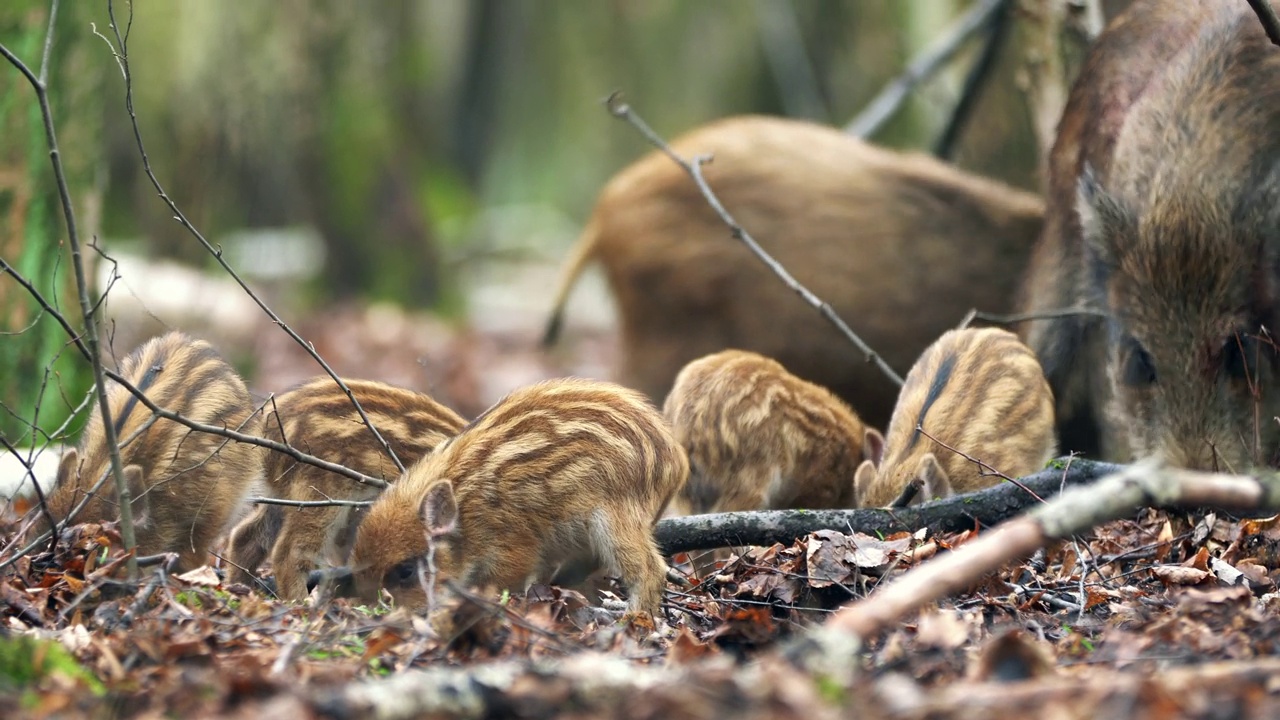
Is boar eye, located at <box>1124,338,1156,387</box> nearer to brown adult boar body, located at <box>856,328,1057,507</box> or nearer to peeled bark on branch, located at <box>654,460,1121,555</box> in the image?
brown adult boar body, located at <box>856,328,1057,507</box>

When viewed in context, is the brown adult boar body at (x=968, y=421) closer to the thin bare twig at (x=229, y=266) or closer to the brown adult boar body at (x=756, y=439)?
the brown adult boar body at (x=756, y=439)

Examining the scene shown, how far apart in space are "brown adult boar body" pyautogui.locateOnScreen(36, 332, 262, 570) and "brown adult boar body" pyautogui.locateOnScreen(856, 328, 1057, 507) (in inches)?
84.6

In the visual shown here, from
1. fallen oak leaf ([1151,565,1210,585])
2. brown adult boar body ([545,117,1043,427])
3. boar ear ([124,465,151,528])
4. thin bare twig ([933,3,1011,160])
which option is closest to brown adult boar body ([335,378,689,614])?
boar ear ([124,465,151,528])

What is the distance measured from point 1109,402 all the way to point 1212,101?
1229 millimetres

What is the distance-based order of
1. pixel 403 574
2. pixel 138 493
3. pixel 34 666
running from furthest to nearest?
pixel 138 493
pixel 403 574
pixel 34 666

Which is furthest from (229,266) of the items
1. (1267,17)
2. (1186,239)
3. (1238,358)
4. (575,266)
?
(575,266)

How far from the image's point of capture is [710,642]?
317 cm

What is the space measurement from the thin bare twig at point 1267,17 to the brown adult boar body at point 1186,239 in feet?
2.89

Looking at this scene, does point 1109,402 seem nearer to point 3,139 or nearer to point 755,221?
point 755,221

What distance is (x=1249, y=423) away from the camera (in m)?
4.70

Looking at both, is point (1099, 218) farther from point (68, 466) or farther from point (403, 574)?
point (68, 466)

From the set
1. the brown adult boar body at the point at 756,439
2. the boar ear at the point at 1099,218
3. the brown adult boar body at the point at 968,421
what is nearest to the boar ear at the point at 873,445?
the brown adult boar body at the point at 756,439

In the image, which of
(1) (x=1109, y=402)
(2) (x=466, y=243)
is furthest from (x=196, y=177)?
(2) (x=466, y=243)

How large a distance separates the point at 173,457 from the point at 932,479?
247cm
